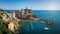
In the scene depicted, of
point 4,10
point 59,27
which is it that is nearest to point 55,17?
point 59,27

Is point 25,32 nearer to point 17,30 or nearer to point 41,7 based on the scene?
point 17,30

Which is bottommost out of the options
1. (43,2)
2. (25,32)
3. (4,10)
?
(25,32)

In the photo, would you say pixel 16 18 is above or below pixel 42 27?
above

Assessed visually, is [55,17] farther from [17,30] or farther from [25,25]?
[17,30]

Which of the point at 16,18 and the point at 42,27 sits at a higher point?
the point at 16,18

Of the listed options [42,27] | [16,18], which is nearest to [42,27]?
[42,27]

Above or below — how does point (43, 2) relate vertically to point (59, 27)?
above

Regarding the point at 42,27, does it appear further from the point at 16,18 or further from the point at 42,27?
the point at 16,18
